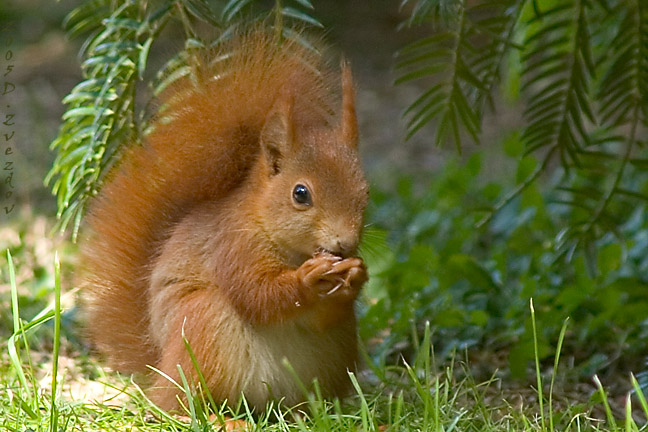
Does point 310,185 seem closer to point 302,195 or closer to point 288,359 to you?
point 302,195

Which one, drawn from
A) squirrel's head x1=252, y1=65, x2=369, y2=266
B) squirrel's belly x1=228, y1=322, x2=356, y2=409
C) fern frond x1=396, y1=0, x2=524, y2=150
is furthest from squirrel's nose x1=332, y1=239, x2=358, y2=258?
fern frond x1=396, y1=0, x2=524, y2=150

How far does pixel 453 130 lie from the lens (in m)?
2.57

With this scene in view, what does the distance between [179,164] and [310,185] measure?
1.23 feet

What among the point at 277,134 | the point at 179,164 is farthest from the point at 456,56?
the point at 179,164

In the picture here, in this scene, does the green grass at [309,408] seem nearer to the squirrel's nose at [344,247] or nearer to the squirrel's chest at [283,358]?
the squirrel's chest at [283,358]

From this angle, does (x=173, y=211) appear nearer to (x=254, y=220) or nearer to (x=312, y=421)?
(x=254, y=220)

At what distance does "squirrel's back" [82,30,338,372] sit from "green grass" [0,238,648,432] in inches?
5.2

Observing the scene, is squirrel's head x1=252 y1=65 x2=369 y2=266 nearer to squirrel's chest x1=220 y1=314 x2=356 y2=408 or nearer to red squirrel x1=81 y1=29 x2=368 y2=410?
red squirrel x1=81 y1=29 x2=368 y2=410

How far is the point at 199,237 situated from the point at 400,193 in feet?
7.68

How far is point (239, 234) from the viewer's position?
196cm

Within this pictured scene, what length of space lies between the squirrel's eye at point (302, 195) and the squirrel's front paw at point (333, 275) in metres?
0.11

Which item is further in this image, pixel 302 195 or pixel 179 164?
pixel 179 164

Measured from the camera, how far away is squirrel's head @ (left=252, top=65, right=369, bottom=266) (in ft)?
6.15

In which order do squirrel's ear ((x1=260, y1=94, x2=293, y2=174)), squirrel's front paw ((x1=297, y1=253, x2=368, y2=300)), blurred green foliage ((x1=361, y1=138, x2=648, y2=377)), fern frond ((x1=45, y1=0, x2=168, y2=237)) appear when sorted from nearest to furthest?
squirrel's front paw ((x1=297, y1=253, x2=368, y2=300)) < squirrel's ear ((x1=260, y1=94, x2=293, y2=174)) < fern frond ((x1=45, y1=0, x2=168, y2=237)) < blurred green foliage ((x1=361, y1=138, x2=648, y2=377))
